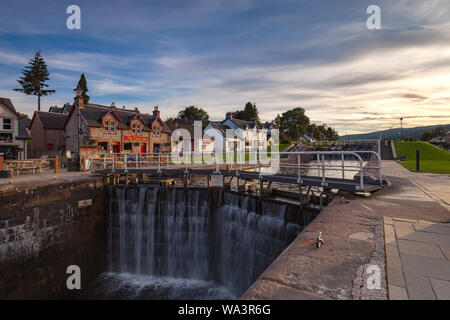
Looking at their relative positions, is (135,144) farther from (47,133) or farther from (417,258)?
(417,258)

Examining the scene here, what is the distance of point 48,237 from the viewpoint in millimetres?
13227

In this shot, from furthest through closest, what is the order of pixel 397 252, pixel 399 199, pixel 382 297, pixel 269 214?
pixel 269 214 < pixel 399 199 < pixel 397 252 < pixel 382 297

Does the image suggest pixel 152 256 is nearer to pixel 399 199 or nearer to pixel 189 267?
pixel 189 267

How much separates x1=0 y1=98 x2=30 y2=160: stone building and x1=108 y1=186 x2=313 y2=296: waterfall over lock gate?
25.1 metres

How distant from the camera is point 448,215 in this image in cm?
641

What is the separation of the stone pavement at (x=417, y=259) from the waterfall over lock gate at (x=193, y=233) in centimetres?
600

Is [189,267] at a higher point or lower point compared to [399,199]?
lower

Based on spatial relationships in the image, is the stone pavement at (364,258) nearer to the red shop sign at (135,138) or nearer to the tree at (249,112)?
the red shop sign at (135,138)

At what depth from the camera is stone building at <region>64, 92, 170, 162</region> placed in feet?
108

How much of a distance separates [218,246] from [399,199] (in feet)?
31.1

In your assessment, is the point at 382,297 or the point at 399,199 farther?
the point at 399,199

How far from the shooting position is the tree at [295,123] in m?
86.5

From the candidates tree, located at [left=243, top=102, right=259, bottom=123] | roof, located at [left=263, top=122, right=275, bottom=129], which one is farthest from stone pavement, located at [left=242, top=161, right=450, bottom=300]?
tree, located at [left=243, top=102, right=259, bottom=123]

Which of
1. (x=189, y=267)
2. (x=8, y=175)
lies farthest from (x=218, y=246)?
(x=8, y=175)
